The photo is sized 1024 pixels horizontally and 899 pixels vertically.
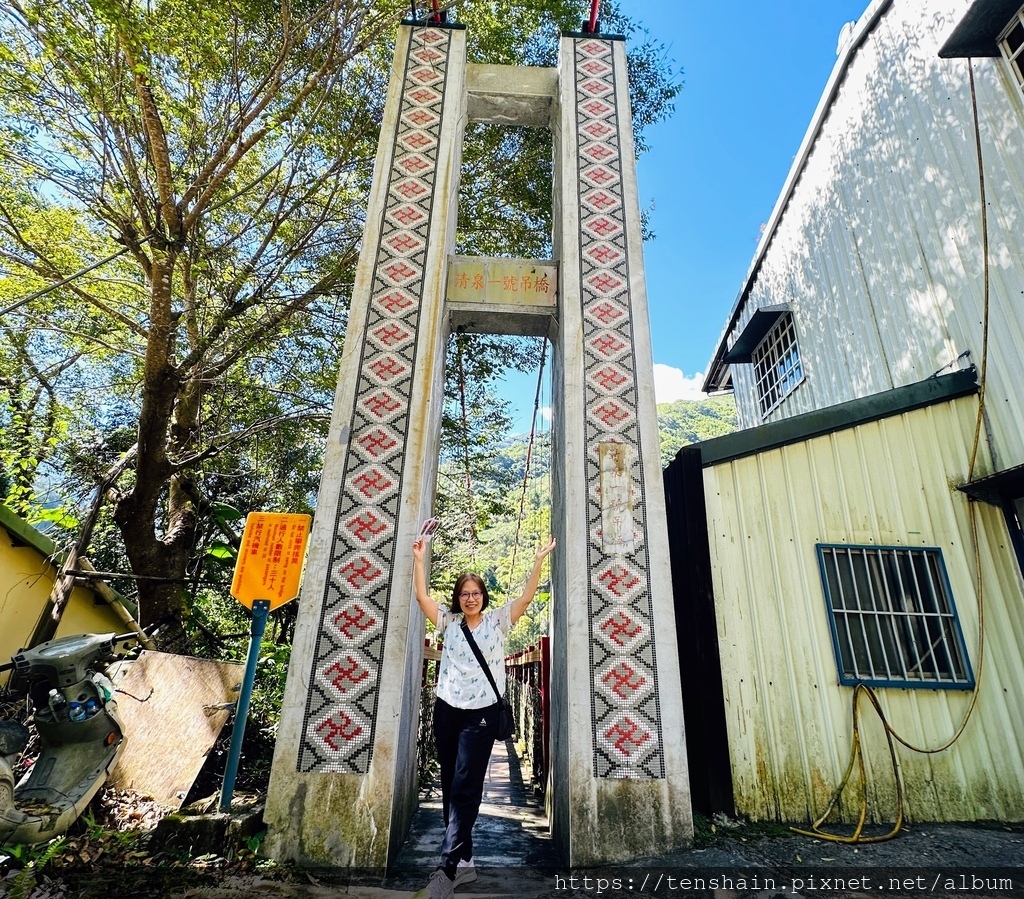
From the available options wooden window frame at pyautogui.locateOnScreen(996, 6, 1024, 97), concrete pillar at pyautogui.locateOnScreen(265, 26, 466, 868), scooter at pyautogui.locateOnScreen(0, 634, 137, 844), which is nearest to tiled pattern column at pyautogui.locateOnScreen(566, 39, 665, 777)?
concrete pillar at pyautogui.locateOnScreen(265, 26, 466, 868)

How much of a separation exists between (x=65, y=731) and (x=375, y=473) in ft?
9.07

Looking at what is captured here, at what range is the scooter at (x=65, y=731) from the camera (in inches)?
147

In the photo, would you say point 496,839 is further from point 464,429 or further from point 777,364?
point 777,364

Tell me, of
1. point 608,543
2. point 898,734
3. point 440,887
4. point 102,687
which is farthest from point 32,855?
point 898,734

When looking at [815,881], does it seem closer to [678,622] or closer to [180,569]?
[678,622]

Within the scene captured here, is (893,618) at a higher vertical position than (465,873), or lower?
higher

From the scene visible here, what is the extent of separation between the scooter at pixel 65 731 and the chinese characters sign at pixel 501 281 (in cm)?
437

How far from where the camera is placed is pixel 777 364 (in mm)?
10422

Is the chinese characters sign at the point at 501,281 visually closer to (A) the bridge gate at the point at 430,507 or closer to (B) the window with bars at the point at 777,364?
(A) the bridge gate at the point at 430,507

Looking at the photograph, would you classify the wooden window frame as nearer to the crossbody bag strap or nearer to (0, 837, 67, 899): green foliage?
the crossbody bag strap

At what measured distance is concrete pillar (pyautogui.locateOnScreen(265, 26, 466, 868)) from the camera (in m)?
3.84

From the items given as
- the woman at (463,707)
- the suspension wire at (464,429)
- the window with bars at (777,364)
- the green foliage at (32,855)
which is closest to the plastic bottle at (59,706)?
the green foliage at (32,855)

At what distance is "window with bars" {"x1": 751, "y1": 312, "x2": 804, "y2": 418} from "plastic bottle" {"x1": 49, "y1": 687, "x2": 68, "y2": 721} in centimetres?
980

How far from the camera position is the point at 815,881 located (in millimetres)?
3385
